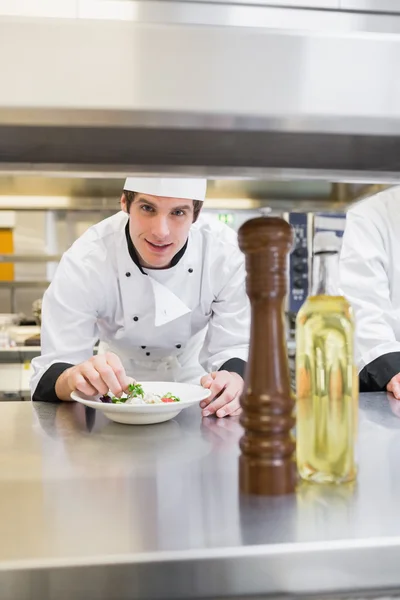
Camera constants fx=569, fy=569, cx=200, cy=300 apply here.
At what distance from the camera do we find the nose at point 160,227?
1.56 meters

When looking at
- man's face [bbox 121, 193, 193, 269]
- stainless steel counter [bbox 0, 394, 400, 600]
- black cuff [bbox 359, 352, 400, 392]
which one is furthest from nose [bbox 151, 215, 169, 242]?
stainless steel counter [bbox 0, 394, 400, 600]

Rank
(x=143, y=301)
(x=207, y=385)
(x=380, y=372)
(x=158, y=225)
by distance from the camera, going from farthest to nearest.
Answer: (x=143, y=301) < (x=158, y=225) < (x=380, y=372) < (x=207, y=385)

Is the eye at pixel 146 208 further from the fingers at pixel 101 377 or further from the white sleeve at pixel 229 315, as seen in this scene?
the fingers at pixel 101 377

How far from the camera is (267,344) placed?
23.9 inches

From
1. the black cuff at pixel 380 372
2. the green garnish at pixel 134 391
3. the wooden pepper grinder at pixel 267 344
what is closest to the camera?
the wooden pepper grinder at pixel 267 344

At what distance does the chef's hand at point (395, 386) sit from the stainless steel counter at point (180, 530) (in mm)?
509

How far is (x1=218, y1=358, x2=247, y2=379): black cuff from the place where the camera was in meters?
1.44

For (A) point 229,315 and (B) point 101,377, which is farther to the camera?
(A) point 229,315

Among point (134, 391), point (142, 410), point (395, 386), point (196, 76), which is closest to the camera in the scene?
point (196, 76)

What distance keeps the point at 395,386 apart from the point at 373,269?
19.5 inches

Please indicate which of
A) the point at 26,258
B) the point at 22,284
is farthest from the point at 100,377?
the point at 22,284

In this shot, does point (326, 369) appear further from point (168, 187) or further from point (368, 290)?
point (368, 290)

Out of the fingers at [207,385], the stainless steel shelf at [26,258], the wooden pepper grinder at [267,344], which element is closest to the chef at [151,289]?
the fingers at [207,385]

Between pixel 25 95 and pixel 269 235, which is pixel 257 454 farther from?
pixel 25 95
